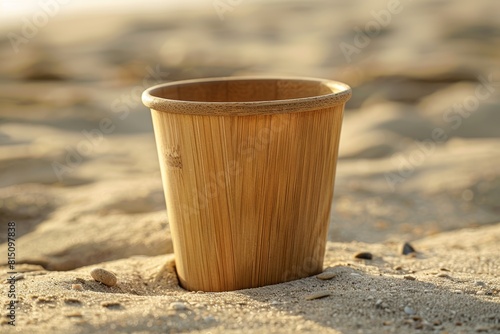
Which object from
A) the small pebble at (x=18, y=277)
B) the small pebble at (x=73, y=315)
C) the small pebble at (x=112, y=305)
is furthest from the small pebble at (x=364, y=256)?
the small pebble at (x=18, y=277)

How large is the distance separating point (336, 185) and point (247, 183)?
1896mm

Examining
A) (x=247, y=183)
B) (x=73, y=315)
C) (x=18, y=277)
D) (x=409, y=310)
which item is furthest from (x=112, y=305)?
(x=409, y=310)

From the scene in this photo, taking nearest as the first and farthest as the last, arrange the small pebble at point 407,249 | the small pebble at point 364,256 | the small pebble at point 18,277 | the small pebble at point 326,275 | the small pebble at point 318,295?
the small pebble at point 318,295
the small pebble at point 326,275
the small pebble at point 18,277
the small pebble at point 364,256
the small pebble at point 407,249

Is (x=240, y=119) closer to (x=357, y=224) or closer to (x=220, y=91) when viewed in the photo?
(x=220, y=91)

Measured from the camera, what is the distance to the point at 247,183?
6.27 ft

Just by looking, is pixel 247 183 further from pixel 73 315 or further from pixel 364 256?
pixel 364 256

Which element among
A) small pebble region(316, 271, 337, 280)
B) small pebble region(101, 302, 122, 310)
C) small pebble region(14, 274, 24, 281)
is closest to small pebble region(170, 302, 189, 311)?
small pebble region(101, 302, 122, 310)

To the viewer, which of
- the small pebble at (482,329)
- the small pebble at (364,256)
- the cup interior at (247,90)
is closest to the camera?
the small pebble at (482,329)

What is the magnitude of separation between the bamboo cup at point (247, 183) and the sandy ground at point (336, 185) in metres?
0.11

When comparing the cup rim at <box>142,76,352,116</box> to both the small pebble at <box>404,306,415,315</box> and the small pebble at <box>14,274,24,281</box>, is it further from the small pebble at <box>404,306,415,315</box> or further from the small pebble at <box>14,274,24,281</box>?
the small pebble at <box>14,274,24,281</box>

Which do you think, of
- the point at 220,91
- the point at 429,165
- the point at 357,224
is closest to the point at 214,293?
the point at 220,91

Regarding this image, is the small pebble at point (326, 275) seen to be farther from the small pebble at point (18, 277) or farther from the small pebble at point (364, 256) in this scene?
the small pebble at point (18, 277)

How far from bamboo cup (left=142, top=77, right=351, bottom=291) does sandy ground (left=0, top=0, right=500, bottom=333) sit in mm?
112

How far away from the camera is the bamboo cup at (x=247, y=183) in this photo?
1.86 m
